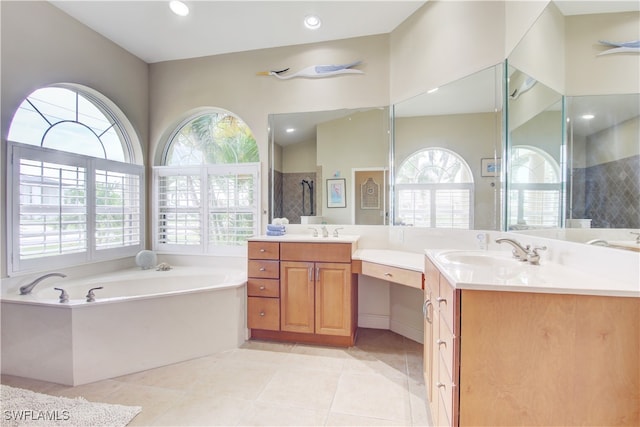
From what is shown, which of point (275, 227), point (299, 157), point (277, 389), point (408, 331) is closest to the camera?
point (277, 389)

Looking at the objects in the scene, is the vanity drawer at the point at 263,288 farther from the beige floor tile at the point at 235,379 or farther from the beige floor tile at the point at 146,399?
the beige floor tile at the point at 146,399

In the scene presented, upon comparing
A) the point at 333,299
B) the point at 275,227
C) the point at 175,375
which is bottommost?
the point at 175,375

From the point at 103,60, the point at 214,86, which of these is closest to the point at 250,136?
the point at 214,86

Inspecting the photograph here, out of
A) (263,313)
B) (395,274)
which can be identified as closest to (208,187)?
(263,313)

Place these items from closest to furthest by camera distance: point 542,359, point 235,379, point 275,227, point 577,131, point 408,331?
point 542,359 < point 577,131 < point 235,379 < point 408,331 < point 275,227

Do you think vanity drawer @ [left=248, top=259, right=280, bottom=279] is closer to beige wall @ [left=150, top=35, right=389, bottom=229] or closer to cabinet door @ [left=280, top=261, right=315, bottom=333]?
cabinet door @ [left=280, top=261, right=315, bottom=333]

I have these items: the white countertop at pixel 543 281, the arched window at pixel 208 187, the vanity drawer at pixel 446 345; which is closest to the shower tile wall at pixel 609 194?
the white countertop at pixel 543 281

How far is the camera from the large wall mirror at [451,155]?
195 cm

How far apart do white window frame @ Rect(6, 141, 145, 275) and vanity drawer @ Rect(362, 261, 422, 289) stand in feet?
8.55

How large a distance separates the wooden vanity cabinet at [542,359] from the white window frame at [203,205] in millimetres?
2352

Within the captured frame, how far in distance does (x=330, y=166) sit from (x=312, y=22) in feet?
4.25

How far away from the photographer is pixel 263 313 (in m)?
2.39

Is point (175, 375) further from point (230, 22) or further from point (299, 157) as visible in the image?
point (230, 22)

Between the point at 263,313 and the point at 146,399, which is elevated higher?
the point at 263,313
